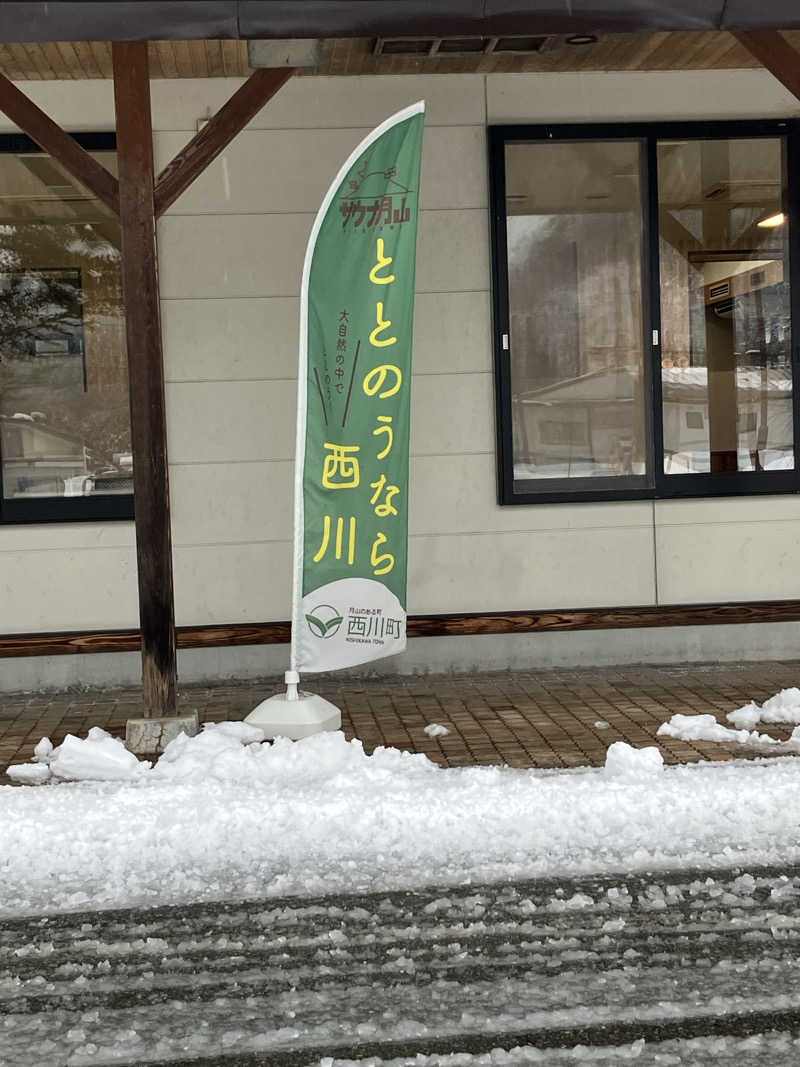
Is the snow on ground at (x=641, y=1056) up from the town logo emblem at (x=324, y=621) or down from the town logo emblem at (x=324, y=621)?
down

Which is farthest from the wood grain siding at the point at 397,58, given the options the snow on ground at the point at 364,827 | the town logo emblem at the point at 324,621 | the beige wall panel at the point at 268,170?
the snow on ground at the point at 364,827

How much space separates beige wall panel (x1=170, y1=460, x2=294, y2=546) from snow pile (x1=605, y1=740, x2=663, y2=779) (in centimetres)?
281

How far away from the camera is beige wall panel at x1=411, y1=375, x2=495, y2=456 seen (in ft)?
23.5

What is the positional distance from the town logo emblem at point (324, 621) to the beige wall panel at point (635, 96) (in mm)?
3101

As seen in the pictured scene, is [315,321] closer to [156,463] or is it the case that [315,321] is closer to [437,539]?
[156,463]

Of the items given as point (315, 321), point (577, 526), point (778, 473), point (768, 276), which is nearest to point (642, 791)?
point (315, 321)

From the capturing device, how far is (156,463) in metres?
5.46

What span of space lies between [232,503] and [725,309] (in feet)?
9.89

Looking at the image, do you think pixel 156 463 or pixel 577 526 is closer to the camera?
pixel 156 463

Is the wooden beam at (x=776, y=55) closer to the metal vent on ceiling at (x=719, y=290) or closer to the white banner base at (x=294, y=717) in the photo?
the metal vent on ceiling at (x=719, y=290)

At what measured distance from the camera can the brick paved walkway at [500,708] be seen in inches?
212

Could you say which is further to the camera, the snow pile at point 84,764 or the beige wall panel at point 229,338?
the beige wall panel at point 229,338

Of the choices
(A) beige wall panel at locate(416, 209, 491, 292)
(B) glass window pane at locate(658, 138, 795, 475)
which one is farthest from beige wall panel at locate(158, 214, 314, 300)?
(B) glass window pane at locate(658, 138, 795, 475)

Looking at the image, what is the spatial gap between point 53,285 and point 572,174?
9.70 ft
